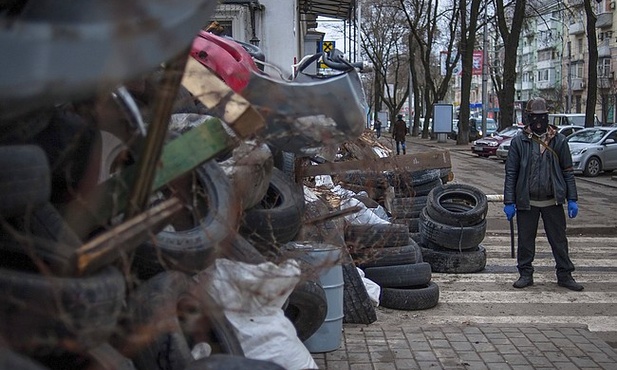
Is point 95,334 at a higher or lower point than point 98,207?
lower

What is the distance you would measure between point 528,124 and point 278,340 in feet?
18.4

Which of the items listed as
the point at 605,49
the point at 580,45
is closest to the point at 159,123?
the point at 605,49

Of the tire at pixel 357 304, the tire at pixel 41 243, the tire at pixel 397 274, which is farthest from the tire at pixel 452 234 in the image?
the tire at pixel 41 243

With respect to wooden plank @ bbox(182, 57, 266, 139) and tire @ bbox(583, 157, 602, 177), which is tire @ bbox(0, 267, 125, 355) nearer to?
wooden plank @ bbox(182, 57, 266, 139)

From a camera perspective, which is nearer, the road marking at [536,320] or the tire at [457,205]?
the road marking at [536,320]

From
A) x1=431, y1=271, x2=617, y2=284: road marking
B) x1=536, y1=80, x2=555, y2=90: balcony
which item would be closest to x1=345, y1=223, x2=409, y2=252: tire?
x1=431, y1=271, x2=617, y2=284: road marking

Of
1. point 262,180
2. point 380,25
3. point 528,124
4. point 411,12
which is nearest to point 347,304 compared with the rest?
point 262,180

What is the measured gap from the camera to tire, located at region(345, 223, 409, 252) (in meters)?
7.11

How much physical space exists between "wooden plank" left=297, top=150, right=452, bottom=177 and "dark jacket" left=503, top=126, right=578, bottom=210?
2501mm

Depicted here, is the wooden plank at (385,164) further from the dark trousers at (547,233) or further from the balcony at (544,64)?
the balcony at (544,64)

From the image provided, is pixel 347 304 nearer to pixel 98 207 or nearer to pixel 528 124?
pixel 528 124

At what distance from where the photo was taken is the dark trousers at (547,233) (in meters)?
8.98

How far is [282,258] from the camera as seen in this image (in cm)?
441

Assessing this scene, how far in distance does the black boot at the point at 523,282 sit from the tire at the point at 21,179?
6988 mm
